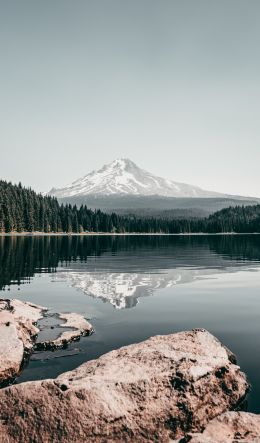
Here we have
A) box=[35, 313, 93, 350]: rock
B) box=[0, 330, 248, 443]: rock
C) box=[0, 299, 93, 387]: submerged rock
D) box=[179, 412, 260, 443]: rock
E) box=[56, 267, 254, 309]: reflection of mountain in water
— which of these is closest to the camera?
box=[0, 330, 248, 443]: rock

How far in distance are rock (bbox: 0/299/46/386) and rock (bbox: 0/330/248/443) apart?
3.21m

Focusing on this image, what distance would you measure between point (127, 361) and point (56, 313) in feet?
45.5

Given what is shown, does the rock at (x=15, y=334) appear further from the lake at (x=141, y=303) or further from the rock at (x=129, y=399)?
the rock at (x=129, y=399)

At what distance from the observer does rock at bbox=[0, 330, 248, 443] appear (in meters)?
9.56

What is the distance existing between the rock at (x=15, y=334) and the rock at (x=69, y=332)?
77 cm

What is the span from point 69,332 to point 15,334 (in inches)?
190

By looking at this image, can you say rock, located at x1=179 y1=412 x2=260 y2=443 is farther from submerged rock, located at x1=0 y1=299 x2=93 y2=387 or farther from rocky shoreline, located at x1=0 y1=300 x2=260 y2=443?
submerged rock, located at x1=0 y1=299 x2=93 y2=387

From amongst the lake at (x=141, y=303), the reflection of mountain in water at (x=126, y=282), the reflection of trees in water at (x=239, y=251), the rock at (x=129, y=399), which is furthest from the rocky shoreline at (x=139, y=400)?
the reflection of trees in water at (x=239, y=251)

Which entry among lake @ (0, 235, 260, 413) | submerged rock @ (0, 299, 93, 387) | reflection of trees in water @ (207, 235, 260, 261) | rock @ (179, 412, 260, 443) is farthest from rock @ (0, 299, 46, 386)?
reflection of trees in water @ (207, 235, 260, 261)

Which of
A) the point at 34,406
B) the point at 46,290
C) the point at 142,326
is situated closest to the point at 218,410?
the point at 34,406

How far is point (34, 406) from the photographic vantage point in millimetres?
9797

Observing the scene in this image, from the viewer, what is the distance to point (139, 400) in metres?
10.6

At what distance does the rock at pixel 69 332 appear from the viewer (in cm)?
1895

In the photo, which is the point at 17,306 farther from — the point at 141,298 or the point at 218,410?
the point at 218,410
